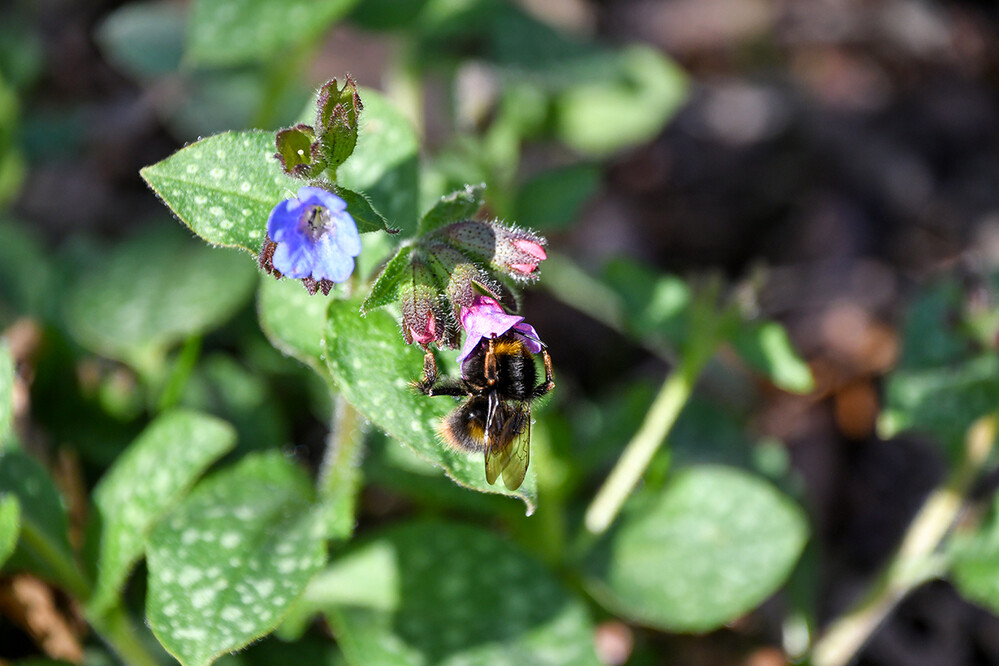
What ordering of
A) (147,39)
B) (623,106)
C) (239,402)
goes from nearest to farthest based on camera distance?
(239,402)
(147,39)
(623,106)

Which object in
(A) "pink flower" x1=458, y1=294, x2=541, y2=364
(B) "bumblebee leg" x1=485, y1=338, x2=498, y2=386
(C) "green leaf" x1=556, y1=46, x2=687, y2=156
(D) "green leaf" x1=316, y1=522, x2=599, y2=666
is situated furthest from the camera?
(C) "green leaf" x1=556, y1=46, x2=687, y2=156

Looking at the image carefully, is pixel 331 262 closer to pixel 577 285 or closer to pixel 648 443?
pixel 648 443

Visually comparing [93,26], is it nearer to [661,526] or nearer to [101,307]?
[101,307]

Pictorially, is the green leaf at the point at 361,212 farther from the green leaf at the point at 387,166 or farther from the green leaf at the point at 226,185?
the green leaf at the point at 387,166

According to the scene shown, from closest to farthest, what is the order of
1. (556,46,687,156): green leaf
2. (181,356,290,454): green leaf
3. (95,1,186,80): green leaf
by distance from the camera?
1. (181,356,290,454): green leaf
2. (95,1,186,80): green leaf
3. (556,46,687,156): green leaf

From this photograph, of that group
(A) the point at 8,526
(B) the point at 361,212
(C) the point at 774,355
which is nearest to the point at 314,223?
(B) the point at 361,212

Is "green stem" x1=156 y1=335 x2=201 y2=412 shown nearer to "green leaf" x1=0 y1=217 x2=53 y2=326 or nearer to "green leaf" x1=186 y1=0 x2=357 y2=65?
"green leaf" x1=0 y1=217 x2=53 y2=326

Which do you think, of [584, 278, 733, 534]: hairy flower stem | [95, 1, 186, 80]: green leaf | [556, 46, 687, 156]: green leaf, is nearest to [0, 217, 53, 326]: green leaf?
[95, 1, 186, 80]: green leaf
